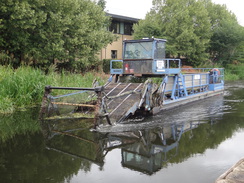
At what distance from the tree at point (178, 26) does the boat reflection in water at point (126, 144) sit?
21.3 metres

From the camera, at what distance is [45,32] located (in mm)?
16438

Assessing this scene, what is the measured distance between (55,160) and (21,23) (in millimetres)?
10759

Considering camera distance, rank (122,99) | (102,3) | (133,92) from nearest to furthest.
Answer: (133,92) < (122,99) < (102,3)

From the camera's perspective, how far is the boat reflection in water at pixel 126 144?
6.36m

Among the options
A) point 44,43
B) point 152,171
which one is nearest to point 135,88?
point 152,171

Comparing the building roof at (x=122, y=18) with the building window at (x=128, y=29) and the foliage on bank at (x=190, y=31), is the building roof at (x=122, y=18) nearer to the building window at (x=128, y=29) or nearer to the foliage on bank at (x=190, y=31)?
the building window at (x=128, y=29)

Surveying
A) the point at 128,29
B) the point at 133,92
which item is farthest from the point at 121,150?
the point at 128,29

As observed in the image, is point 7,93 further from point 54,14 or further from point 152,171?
point 152,171

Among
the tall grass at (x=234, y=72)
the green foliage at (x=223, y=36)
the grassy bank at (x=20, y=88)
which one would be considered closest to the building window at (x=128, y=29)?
the green foliage at (x=223, y=36)

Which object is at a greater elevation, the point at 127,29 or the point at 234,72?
the point at 127,29

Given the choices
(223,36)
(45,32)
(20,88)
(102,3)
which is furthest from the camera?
(102,3)

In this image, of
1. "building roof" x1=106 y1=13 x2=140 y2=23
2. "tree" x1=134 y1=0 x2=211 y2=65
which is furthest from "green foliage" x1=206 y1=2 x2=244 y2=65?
"building roof" x1=106 y1=13 x2=140 y2=23

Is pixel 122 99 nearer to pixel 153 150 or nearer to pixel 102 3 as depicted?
pixel 153 150

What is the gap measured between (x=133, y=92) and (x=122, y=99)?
52cm
